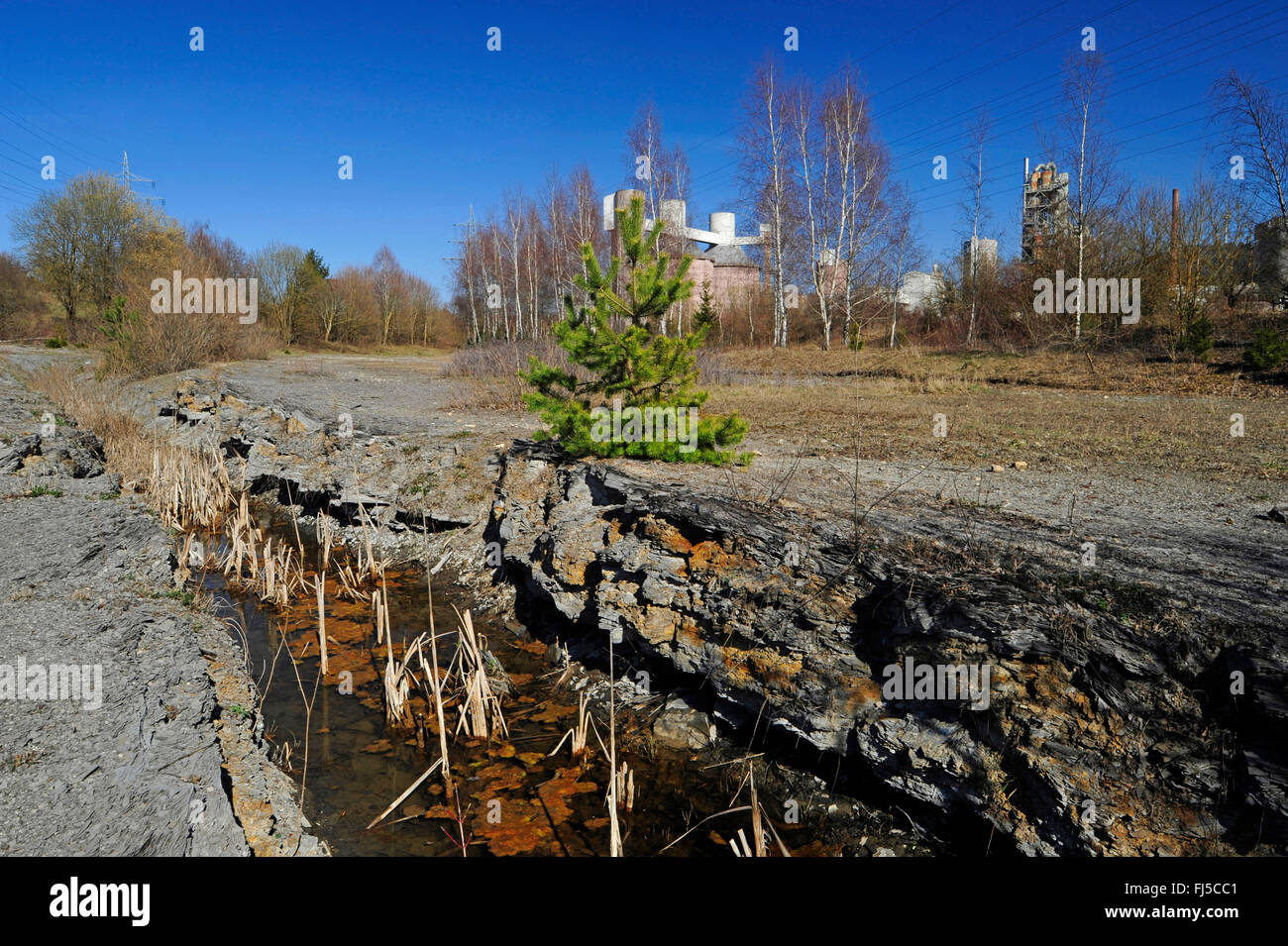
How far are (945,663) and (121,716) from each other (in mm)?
4385

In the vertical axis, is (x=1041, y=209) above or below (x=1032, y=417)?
above

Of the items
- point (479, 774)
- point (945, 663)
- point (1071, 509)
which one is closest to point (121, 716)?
point (479, 774)

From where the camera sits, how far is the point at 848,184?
2795cm

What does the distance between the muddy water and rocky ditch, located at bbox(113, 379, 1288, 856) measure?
0.52 meters

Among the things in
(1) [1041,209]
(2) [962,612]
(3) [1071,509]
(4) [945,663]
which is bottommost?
(4) [945,663]

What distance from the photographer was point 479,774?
4449 mm

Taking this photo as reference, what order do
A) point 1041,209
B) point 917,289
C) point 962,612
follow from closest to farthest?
1. point 962,612
2. point 1041,209
3. point 917,289

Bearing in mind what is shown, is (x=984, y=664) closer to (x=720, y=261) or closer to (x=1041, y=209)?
(x=1041, y=209)

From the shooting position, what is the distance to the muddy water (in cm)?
391

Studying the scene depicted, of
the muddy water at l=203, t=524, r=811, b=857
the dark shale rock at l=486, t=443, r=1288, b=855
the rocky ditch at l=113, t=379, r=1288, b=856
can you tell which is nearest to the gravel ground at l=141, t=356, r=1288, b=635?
the rocky ditch at l=113, t=379, r=1288, b=856

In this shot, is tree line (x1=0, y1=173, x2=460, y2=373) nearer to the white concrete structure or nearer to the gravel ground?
the gravel ground
